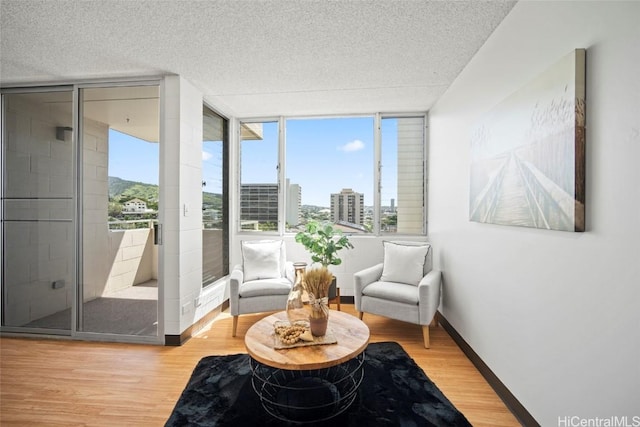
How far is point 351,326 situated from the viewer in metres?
2.11

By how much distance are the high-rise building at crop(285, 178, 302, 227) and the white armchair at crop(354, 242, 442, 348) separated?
1415mm

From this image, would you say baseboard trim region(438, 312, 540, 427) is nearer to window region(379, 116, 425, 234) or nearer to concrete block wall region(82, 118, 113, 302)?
window region(379, 116, 425, 234)

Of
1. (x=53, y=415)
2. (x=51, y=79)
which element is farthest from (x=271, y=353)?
(x=51, y=79)

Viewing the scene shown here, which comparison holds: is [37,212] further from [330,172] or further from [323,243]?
[330,172]

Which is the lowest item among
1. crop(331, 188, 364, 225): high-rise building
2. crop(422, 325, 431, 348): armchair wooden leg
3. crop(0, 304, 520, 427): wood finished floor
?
crop(0, 304, 520, 427): wood finished floor

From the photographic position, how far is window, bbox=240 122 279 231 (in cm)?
429

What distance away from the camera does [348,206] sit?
424 cm

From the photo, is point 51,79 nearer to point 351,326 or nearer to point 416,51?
point 416,51

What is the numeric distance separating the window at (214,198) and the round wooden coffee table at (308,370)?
65.0 inches

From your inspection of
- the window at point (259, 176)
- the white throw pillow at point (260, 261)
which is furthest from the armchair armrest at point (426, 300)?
the window at point (259, 176)

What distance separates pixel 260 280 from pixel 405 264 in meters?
1.70

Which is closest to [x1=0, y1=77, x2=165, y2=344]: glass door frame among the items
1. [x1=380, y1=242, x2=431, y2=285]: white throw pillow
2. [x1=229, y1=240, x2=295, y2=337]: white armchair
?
[x1=229, y1=240, x2=295, y2=337]: white armchair

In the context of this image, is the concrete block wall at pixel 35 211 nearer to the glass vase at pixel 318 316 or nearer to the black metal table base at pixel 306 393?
the black metal table base at pixel 306 393

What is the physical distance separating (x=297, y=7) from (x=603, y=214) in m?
2.04
